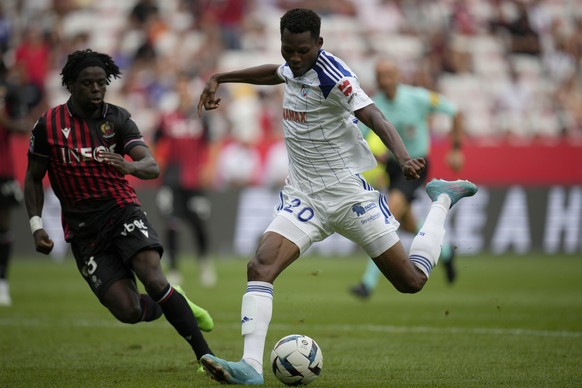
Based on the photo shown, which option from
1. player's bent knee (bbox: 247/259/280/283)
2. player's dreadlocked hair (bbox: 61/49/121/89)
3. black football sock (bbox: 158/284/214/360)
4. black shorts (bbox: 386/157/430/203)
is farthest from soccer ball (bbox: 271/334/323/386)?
black shorts (bbox: 386/157/430/203)

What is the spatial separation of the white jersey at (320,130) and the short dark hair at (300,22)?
23cm

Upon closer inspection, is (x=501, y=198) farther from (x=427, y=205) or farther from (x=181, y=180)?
(x=181, y=180)

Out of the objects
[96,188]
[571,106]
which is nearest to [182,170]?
[96,188]

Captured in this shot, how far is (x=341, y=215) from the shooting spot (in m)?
7.04

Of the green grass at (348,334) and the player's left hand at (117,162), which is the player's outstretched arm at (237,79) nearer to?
the player's left hand at (117,162)

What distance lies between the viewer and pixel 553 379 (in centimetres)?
688

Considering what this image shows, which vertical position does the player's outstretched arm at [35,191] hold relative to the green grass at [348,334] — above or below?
above

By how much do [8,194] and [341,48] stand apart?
13088 millimetres

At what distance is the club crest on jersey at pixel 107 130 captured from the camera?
24.0 ft

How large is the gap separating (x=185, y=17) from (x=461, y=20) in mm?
6809

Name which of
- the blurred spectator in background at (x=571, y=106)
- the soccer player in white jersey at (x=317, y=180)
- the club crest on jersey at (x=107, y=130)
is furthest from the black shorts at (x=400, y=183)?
the blurred spectator in background at (x=571, y=106)

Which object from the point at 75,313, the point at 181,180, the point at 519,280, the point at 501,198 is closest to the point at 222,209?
the point at 181,180

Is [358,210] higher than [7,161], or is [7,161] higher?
[358,210]

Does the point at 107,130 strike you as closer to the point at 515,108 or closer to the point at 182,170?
the point at 182,170
